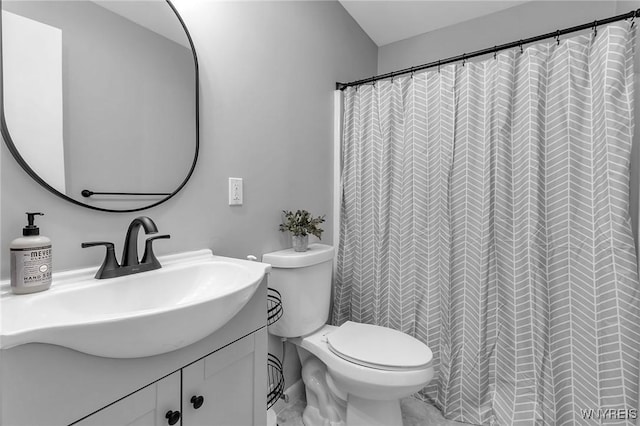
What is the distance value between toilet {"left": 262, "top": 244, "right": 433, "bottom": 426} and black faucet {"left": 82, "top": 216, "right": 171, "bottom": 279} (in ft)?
1.90

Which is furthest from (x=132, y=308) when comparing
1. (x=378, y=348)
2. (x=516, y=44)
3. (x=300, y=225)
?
(x=516, y=44)

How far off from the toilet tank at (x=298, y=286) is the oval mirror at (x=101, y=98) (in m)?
0.59

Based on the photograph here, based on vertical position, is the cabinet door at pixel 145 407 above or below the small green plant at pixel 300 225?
below

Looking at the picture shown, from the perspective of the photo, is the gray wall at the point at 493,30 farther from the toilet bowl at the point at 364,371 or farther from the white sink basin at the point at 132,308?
the white sink basin at the point at 132,308

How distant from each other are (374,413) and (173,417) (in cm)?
96

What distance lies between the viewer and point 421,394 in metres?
1.79

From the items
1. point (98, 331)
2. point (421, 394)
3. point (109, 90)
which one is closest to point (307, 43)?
point (109, 90)

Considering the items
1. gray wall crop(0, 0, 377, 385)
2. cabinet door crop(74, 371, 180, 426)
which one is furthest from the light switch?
cabinet door crop(74, 371, 180, 426)

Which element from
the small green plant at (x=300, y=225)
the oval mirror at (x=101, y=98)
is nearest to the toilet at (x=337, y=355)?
the small green plant at (x=300, y=225)

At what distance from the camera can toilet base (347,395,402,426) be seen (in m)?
1.36

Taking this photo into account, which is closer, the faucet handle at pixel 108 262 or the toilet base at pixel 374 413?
the faucet handle at pixel 108 262

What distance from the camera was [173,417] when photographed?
0.72m

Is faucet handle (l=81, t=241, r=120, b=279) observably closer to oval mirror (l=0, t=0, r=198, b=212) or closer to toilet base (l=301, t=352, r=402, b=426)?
oval mirror (l=0, t=0, r=198, b=212)

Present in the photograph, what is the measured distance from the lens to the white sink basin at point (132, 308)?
539 millimetres
